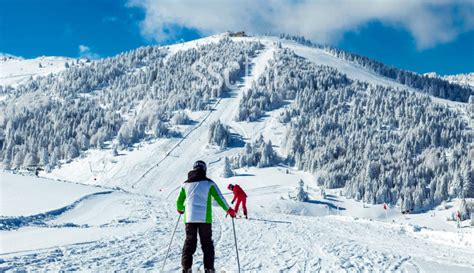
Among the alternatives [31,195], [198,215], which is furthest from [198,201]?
[31,195]

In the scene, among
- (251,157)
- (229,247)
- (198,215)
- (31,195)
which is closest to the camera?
(198,215)

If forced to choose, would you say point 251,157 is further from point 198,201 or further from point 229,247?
point 198,201

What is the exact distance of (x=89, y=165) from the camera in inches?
4299

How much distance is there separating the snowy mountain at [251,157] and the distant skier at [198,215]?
2.19 m

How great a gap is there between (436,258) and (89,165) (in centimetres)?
10395

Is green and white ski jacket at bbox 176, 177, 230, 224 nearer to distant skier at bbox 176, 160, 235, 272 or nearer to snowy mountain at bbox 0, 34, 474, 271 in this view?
distant skier at bbox 176, 160, 235, 272

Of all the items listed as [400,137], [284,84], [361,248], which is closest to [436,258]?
[361,248]

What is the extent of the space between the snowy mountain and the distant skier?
7.20 feet

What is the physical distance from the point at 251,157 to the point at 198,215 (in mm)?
95470

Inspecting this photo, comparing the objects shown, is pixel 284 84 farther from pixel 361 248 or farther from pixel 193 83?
pixel 361 248

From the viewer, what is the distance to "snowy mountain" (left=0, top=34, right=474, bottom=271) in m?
14.0

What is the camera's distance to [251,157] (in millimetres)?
103938

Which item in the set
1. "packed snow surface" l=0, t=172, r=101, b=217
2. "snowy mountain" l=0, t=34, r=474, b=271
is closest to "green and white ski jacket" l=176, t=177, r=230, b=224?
"snowy mountain" l=0, t=34, r=474, b=271

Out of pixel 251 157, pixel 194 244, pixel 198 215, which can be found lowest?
pixel 194 244
